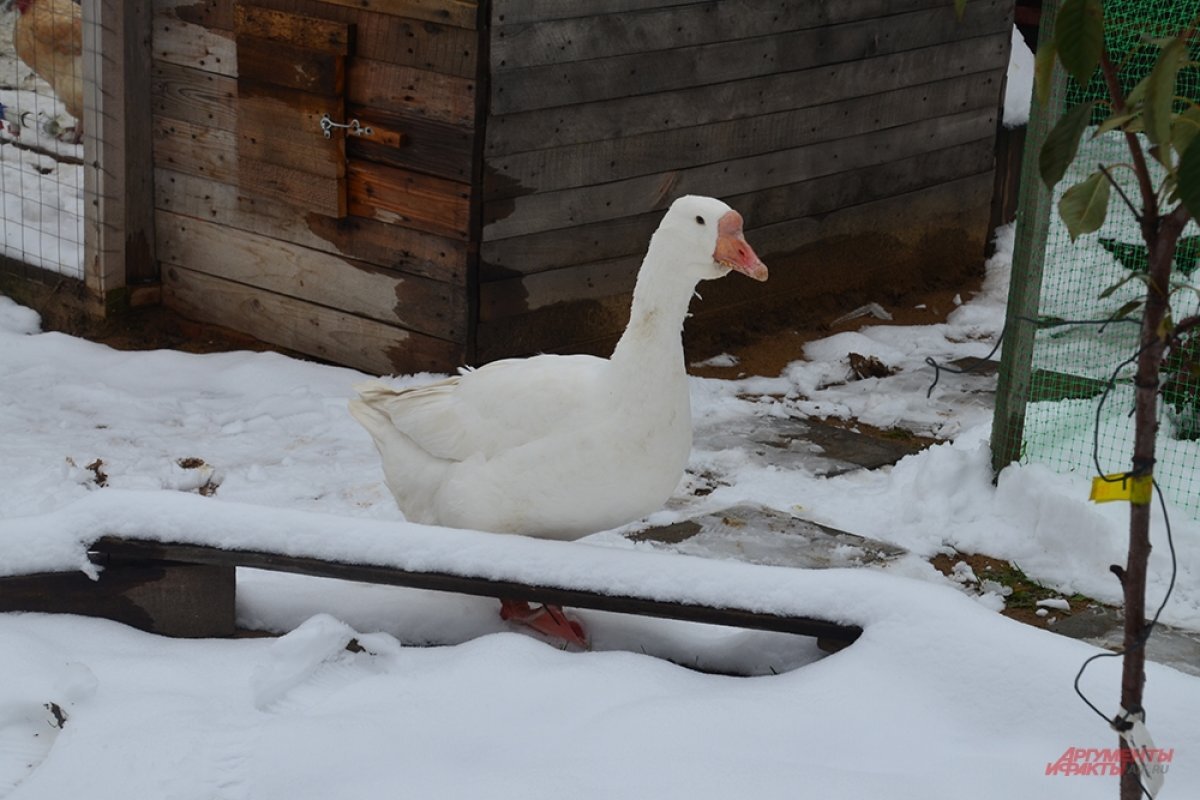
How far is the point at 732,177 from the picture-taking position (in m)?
7.05

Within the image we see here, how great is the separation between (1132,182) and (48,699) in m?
4.68

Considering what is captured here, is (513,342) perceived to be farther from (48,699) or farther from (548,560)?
(48,699)

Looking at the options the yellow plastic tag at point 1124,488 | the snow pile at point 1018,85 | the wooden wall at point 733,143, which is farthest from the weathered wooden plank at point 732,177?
the yellow plastic tag at point 1124,488

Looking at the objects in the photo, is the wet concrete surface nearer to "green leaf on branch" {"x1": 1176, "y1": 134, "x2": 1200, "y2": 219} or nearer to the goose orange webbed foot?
the goose orange webbed foot

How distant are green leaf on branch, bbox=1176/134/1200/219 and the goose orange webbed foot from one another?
84.0 inches

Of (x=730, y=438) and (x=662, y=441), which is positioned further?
(x=730, y=438)

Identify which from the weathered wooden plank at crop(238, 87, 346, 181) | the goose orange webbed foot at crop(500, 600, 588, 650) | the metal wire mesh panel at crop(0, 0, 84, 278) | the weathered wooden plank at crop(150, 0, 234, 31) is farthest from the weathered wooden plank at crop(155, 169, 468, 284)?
the goose orange webbed foot at crop(500, 600, 588, 650)

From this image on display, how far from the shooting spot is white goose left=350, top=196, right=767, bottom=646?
3.53 metres

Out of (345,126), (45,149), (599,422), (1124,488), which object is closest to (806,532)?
(599,422)

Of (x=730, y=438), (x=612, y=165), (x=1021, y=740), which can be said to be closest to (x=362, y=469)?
(x=730, y=438)

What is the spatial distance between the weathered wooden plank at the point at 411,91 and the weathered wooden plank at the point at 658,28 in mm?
205

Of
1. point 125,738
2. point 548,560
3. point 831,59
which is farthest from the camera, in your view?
point 831,59

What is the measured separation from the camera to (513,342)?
621cm

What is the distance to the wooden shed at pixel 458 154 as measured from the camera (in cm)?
588
